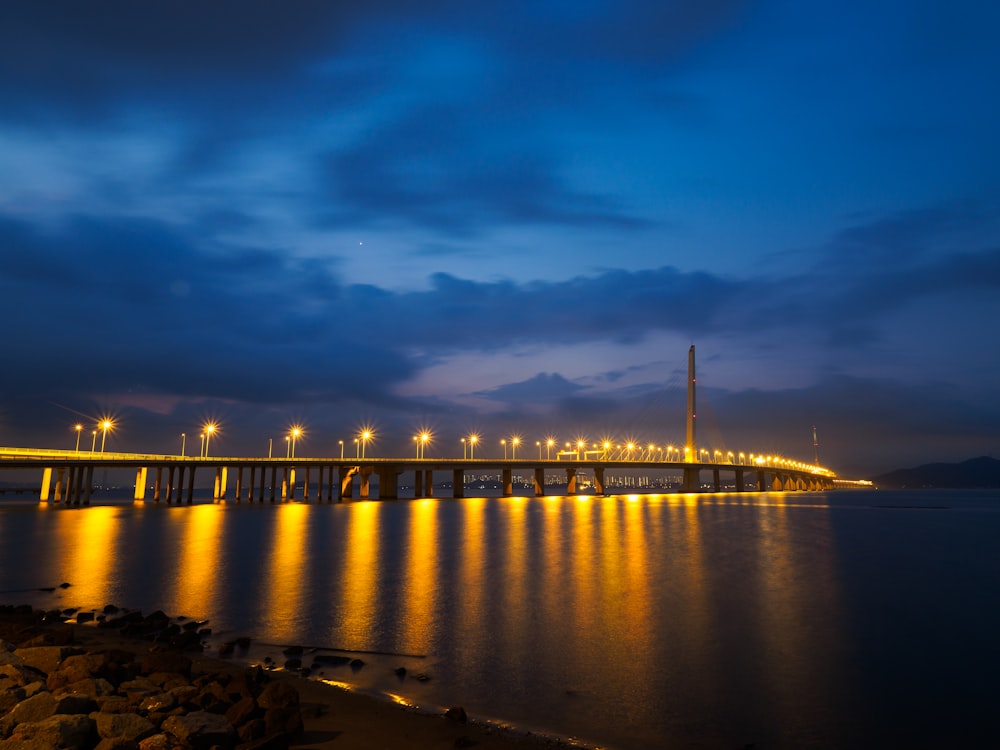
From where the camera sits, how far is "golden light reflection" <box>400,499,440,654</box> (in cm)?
1762

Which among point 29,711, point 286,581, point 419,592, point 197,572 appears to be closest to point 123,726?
point 29,711

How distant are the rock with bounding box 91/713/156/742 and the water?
507cm

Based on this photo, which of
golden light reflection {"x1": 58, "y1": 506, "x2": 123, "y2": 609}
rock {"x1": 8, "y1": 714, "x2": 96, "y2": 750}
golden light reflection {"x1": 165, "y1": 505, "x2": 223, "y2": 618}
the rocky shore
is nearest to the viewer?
rock {"x1": 8, "y1": 714, "x2": 96, "y2": 750}

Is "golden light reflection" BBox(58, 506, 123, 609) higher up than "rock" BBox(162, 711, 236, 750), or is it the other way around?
"rock" BBox(162, 711, 236, 750)

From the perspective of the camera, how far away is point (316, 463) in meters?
110

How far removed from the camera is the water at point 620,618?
12.2 m

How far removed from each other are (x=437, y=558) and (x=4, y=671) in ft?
87.5

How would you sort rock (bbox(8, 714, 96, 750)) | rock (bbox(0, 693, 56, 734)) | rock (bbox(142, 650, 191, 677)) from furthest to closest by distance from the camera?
rock (bbox(142, 650, 191, 677))
rock (bbox(0, 693, 56, 734))
rock (bbox(8, 714, 96, 750))

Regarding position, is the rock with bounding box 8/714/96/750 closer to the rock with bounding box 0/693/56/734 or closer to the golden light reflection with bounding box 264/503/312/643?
the rock with bounding box 0/693/56/734

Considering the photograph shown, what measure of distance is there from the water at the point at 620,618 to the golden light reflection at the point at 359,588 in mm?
131

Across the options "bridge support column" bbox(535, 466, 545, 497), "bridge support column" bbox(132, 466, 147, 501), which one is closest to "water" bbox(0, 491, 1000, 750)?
"bridge support column" bbox(132, 466, 147, 501)

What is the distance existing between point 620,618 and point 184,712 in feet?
47.4


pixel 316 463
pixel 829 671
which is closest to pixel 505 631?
pixel 829 671

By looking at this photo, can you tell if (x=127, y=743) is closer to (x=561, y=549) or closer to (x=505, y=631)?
(x=505, y=631)
